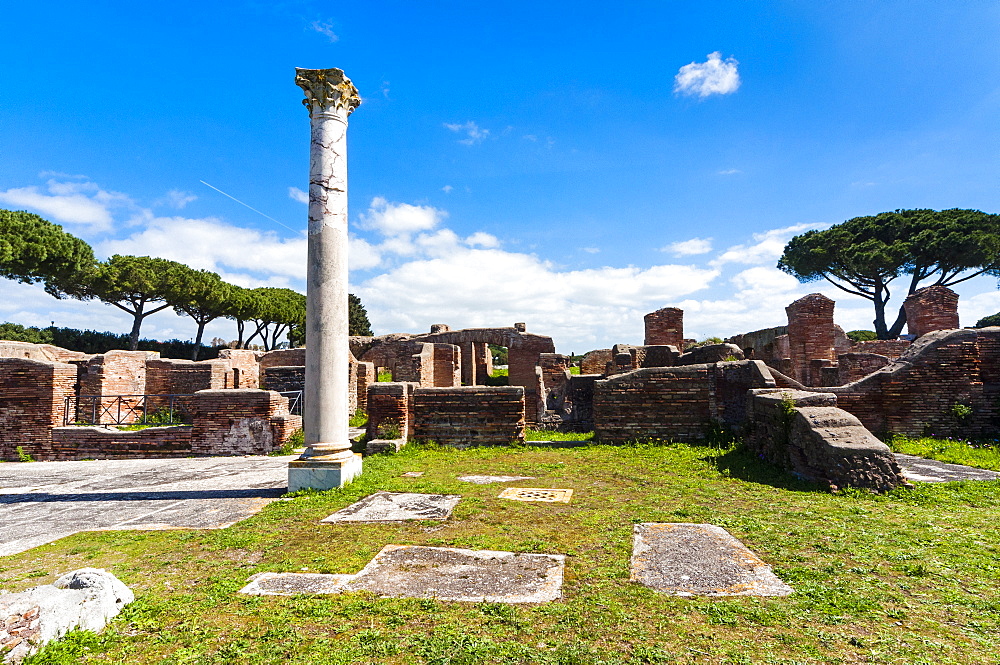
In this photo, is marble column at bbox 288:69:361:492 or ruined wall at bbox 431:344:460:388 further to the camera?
ruined wall at bbox 431:344:460:388

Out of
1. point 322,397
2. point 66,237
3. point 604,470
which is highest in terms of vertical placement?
point 66,237

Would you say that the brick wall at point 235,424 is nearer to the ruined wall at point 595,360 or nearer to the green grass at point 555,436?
the green grass at point 555,436

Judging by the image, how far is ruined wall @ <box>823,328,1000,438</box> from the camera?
29.0 feet

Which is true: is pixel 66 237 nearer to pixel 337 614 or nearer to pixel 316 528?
pixel 316 528

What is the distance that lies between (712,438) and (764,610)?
23.0 feet

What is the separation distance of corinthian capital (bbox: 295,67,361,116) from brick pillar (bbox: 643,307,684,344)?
16201mm

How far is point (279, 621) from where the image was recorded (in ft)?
9.04

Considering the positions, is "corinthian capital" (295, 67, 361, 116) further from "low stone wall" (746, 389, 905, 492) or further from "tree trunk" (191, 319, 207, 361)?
"tree trunk" (191, 319, 207, 361)

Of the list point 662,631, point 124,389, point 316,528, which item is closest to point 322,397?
point 316,528

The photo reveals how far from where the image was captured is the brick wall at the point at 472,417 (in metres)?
9.85

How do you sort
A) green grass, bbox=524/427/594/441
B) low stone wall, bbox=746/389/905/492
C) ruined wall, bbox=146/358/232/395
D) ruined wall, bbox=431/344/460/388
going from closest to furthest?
low stone wall, bbox=746/389/905/492, green grass, bbox=524/427/594/441, ruined wall, bbox=146/358/232/395, ruined wall, bbox=431/344/460/388

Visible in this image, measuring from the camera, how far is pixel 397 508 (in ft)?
17.6

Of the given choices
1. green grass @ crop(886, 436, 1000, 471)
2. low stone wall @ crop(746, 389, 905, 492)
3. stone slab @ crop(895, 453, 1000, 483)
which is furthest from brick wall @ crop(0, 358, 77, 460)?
green grass @ crop(886, 436, 1000, 471)

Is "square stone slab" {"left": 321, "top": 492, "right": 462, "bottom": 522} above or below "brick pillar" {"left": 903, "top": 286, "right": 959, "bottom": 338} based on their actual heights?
below
